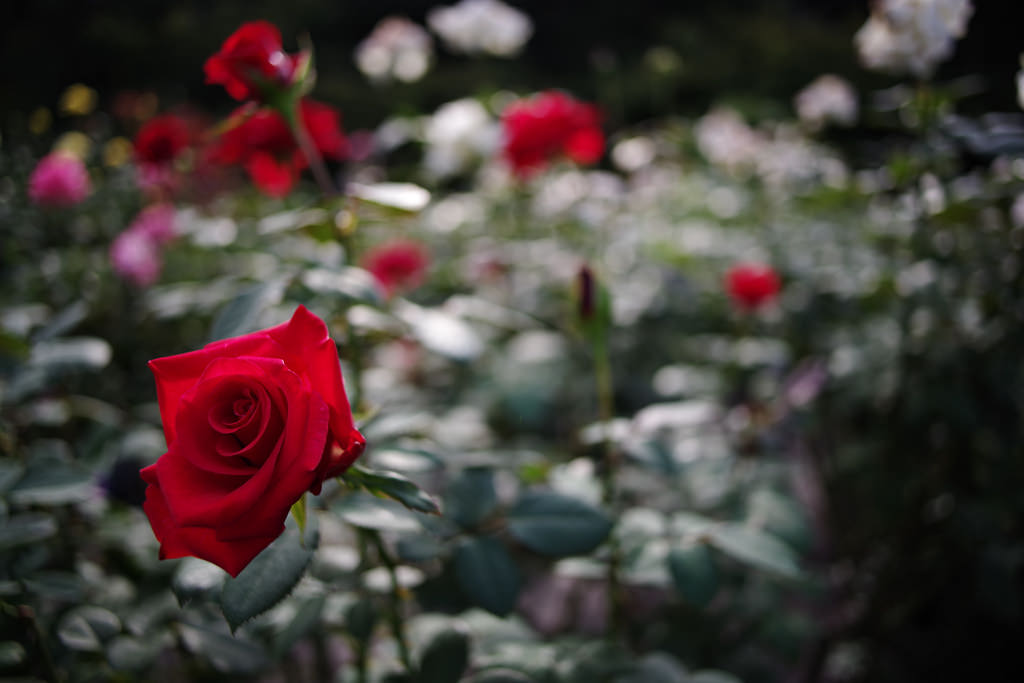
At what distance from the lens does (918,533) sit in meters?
1.09

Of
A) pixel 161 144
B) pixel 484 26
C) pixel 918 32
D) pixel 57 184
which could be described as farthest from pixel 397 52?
pixel 918 32

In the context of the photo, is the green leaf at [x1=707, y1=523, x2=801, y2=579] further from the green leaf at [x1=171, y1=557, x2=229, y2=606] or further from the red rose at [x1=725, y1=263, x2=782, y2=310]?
the red rose at [x1=725, y1=263, x2=782, y2=310]

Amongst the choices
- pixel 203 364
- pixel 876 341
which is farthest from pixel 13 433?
pixel 876 341

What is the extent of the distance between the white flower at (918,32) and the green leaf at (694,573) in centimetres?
79

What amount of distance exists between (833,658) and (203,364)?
1.42 metres

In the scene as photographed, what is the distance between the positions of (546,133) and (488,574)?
870mm

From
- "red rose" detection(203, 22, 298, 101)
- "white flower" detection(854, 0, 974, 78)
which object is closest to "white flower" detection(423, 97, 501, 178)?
"white flower" detection(854, 0, 974, 78)

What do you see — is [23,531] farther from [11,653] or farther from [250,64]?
[250,64]

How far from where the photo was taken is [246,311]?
0.47 meters

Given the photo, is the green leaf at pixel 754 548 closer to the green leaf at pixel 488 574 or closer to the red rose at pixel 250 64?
the green leaf at pixel 488 574

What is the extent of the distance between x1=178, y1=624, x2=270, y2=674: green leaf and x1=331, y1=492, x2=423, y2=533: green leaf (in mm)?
212

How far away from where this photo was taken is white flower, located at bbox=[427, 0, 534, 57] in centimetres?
152

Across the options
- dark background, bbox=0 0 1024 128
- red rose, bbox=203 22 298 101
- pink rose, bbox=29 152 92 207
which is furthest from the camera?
dark background, bbox=0 0 1024 128

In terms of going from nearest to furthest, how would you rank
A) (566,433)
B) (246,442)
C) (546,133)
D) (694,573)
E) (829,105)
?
(246,442) < (694,573) < (546,133) < (566,433) < (829,105)
